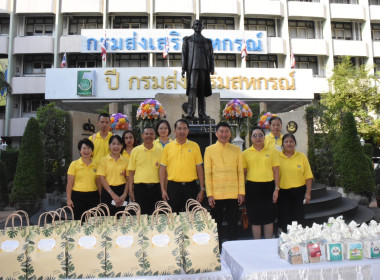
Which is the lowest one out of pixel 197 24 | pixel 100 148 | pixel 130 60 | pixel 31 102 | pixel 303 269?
pixel 303 269

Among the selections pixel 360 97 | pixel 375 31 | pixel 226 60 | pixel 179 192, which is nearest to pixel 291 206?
pixel 179 192

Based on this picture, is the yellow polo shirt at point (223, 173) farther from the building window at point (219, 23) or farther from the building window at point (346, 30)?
the building window at point (346, 30)

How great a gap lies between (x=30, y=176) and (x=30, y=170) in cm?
16

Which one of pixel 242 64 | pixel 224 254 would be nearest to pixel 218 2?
pixel 242 64

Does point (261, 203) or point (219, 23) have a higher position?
point (219, 23)

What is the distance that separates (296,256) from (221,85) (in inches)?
626

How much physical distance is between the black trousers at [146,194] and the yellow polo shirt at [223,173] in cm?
78

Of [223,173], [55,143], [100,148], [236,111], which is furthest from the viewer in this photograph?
[55,143]

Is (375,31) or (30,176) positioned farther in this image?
(375,31)

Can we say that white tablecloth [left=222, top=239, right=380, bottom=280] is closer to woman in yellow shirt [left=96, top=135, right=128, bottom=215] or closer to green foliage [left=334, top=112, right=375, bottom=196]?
woman in yellow shirt [left=96, top=135, right=128, bottom=215]

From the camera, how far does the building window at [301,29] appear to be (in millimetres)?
22572

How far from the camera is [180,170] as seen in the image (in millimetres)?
3457

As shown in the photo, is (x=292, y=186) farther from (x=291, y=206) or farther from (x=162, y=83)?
(x=162, y=83)

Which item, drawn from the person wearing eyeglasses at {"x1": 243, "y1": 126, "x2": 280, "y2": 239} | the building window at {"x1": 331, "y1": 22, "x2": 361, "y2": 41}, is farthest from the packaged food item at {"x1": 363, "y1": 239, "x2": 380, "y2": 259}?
→ the building window at {"x1": 331, "y1": 22, "x2": 361, "y2": 41}
